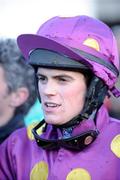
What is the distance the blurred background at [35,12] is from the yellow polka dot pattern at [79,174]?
396 centimetres

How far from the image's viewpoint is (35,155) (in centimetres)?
357

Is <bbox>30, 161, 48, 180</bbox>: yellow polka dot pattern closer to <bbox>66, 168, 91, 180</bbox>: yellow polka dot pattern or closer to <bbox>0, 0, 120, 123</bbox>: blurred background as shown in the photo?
<bbox>66, 168, 91, 180</bbox>: yellow polka dot pattern

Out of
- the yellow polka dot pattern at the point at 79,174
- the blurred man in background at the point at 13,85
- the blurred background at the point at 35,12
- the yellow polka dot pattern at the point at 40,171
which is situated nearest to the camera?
the yellow polka dot pattern at the point at 79,174

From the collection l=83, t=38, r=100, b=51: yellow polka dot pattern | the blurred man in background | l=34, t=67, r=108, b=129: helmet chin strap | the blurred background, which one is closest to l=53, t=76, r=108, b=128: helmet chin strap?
l=34, t=67, r=108, b=129: helmet chin strap

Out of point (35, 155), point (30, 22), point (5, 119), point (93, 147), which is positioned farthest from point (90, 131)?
point (30, 22)

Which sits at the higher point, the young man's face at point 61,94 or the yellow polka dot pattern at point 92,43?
the yellow polka dot pattern at point 92,43

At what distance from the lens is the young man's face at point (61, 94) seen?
3.41m

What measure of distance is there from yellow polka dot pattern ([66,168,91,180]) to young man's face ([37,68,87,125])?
0.26 meters

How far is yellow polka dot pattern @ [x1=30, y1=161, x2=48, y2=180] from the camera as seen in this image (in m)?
3.49

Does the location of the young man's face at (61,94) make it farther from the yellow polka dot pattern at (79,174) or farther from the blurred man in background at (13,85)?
the blurred man in background at (13,85)

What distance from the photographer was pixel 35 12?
7496 millimetres

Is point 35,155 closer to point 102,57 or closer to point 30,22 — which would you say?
point 102,57

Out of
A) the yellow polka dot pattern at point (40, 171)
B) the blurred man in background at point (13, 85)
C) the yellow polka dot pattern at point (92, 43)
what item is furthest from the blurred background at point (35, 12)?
the yellow polka dot pattern at point (40, 171)

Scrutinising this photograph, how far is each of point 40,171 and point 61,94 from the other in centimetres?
42
